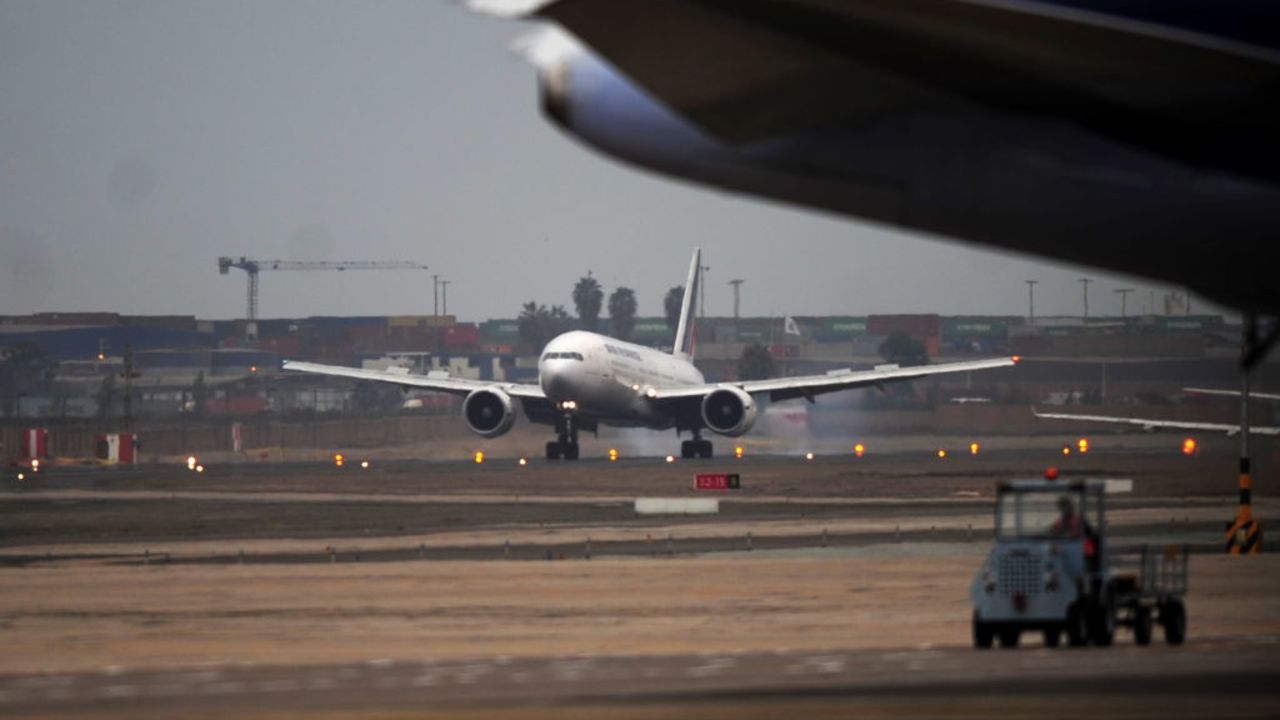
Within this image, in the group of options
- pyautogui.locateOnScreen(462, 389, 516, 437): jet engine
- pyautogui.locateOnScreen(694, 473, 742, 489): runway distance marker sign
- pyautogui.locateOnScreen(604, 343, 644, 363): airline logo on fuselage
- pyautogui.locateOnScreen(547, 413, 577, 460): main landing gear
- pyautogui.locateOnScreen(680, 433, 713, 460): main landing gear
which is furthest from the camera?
pyautogui.locateOnScreen(680, 433, 713, 460): main landing gear

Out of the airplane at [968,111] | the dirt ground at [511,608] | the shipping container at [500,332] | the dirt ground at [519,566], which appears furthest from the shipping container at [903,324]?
the airplane at [968,111]

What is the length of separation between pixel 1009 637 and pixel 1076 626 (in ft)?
3.68

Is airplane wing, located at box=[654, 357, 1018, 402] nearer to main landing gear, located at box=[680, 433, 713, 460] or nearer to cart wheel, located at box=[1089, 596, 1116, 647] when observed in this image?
main landing gear, located at box=[680, 433, 713, 460]

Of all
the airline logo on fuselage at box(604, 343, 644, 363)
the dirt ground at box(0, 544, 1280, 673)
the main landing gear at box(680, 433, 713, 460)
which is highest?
the airline logo on fuselage at box(604, 343, 644, 363)

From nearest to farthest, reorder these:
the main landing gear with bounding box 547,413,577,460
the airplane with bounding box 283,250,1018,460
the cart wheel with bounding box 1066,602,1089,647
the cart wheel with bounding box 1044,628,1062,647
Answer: the cart wheel with bounding box 1066,602,1089,647 → the cart wheel with bounding box 1044,628,1062,647 → the airplane with bounding box 283,250,1018,460 → the main landing gear with bounding box 547,413,577,460

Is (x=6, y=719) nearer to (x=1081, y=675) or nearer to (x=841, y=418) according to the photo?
(x=1081, y=675)

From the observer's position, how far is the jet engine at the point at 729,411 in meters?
79.1

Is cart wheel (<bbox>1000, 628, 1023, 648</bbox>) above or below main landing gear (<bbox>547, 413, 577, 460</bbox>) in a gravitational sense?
below

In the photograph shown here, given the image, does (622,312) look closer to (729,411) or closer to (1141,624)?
(729,411)

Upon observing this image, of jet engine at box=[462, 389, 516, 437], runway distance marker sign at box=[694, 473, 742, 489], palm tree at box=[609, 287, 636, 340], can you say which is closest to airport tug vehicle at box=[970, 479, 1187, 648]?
runway distance marker sign at box=[694, 473, 742, 489]

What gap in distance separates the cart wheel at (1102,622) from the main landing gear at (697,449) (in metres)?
59.1

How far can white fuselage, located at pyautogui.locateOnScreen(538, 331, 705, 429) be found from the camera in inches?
2955

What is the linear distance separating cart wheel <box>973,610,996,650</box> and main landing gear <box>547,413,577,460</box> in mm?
56534

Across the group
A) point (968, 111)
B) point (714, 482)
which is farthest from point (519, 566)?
point (968, 111)
